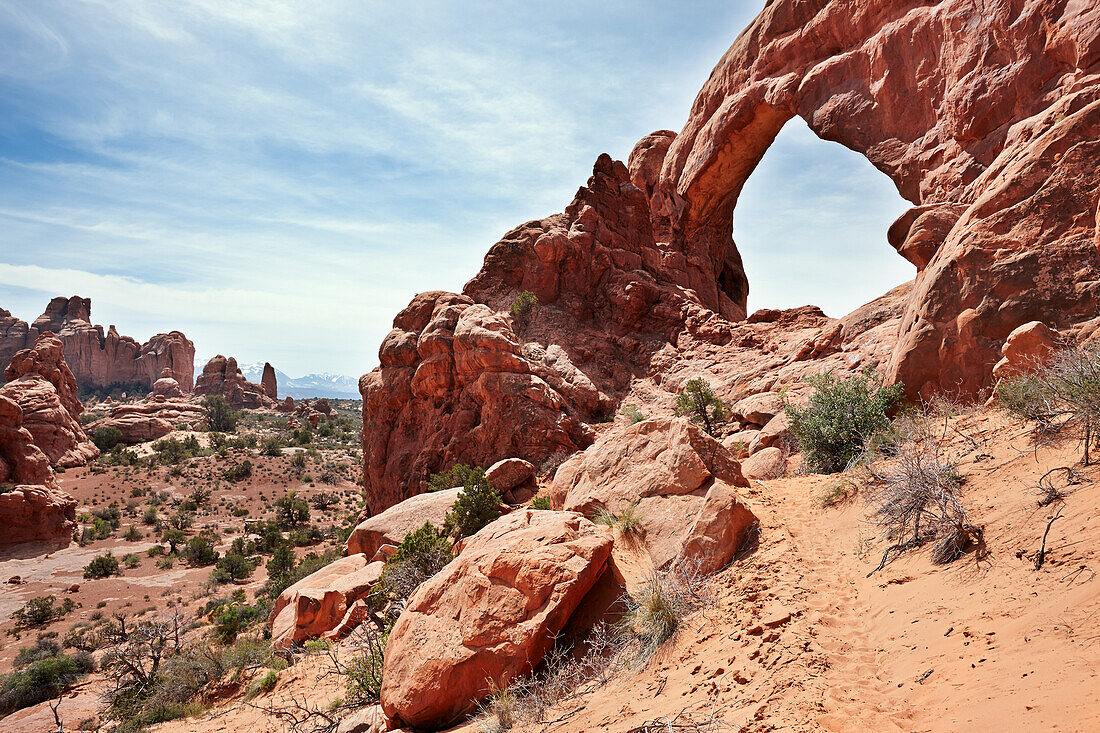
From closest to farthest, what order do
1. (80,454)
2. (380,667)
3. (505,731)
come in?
(505,731)
(380,667)
(80,454)

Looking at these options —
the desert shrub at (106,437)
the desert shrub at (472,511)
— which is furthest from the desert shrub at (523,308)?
the desert shrub at (106,437)

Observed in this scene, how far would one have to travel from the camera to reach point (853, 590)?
526cm

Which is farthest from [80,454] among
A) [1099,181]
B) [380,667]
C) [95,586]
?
[1099,181]

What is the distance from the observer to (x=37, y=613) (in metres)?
23.3

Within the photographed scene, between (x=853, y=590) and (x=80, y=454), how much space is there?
200 feet

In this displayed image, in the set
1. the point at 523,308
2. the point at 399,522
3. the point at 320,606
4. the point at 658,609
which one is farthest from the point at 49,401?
the point at 658,609

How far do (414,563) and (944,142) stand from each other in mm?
20143

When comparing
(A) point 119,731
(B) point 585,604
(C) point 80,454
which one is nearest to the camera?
(B) point 585,604

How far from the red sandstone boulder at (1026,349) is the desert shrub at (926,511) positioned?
121 inches

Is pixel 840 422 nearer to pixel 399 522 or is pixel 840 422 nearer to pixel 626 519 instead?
pixel 626 519

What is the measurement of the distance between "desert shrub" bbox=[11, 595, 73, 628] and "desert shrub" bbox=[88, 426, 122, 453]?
119ft

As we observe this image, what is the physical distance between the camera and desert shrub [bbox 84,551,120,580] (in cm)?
2795

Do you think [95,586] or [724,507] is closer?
[724,507]

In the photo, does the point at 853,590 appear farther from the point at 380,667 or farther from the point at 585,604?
the point at 380,667
